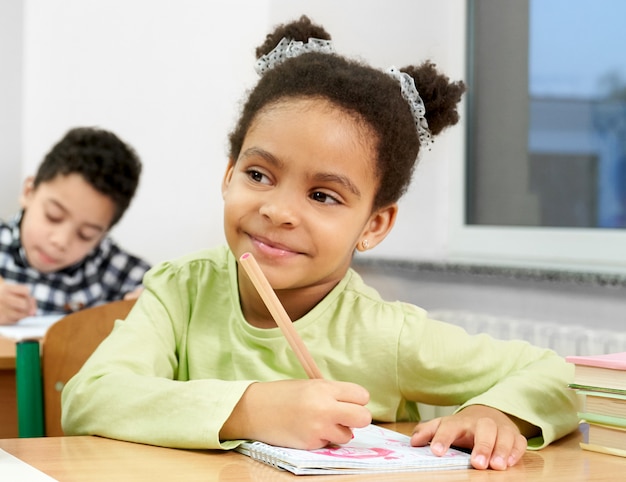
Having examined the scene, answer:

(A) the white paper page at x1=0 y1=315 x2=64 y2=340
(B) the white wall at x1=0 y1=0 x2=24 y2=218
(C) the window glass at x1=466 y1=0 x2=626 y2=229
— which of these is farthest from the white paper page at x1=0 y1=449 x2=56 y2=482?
(B) the white wall at x1=0 y1=0 x2=24 y2=218

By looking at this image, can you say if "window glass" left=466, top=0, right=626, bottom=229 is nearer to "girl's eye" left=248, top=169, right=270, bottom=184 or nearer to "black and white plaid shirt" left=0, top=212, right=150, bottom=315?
"black and white plaid shirt" left=0, top=212, right=150, bottom=315

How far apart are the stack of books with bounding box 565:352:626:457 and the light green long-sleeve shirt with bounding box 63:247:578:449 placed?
51 mm

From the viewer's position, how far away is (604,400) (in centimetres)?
90

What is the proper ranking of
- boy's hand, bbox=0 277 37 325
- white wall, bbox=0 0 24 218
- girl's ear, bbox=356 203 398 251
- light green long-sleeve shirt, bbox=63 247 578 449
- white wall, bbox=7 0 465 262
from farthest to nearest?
white wall, bbox=0 0 24 218 → white wall, bbox=7 0 465 262 → boy's hand, bbox=0 277 37 325 → girl's ear, bbox=356 203 398 251 → light green long-sleeve shirt, bbox=63 247 578 449

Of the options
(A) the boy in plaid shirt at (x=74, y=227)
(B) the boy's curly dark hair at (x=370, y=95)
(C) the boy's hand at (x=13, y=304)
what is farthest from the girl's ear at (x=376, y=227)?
(A) the boy in plaid shirt at (x=74, y=227)

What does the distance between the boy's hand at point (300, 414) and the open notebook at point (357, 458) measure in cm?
1

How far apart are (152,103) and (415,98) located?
138 cm

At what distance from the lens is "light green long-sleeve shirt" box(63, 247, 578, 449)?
0.96 meters

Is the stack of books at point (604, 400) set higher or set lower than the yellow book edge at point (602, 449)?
higher

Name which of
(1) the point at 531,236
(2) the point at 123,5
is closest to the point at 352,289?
(1) the point at 531,236

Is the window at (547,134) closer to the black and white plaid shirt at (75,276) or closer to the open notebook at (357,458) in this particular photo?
the black and white plaid shirt at (75,276)

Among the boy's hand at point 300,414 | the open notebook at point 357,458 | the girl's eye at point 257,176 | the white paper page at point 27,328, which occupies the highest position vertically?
the girl's eye at point 257,176

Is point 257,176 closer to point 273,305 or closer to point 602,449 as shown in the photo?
point 273,305

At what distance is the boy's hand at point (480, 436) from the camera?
841 millimetres
